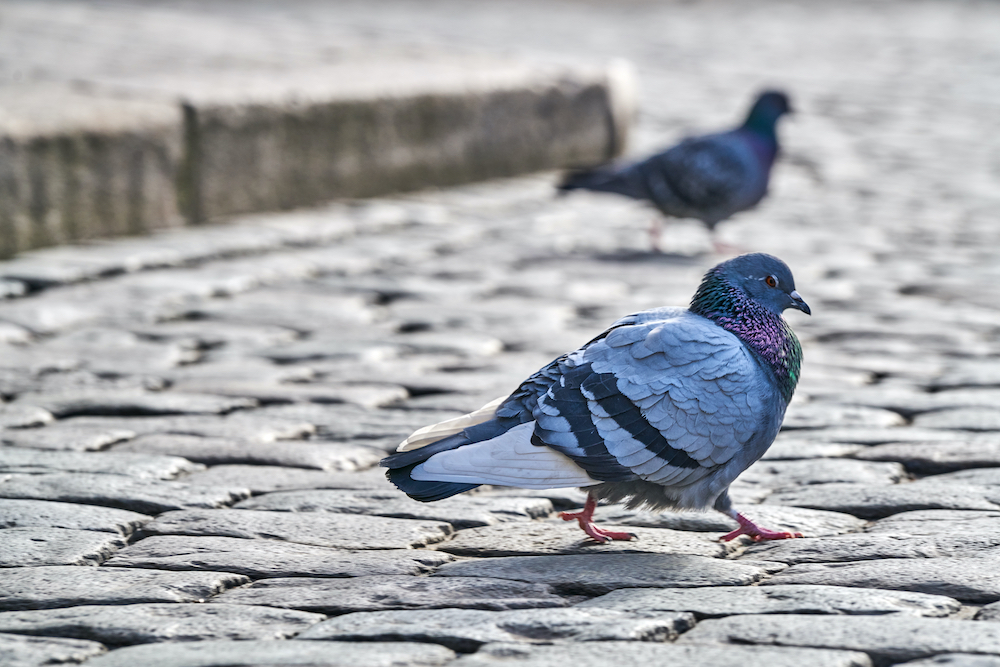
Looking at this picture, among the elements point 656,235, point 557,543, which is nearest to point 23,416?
point 557,543

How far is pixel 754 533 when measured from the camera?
2.96 metres

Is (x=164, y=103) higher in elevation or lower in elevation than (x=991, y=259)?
higher

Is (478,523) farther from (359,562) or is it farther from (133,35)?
(133,35)

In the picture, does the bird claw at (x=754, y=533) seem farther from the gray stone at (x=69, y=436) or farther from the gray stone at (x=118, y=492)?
the gray stone at (x=69, y=436)

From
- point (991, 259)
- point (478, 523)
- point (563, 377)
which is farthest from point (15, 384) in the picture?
point (991, 259)

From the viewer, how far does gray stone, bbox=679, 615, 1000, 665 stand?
2.23 metres

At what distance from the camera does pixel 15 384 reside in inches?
168

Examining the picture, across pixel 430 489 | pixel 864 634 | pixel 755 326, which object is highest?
pixel 755 326

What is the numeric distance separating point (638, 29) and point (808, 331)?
1443cm

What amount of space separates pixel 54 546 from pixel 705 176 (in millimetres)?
4468

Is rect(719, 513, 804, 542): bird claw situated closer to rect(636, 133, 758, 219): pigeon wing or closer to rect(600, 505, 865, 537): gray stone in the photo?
rect(600, 505, 865, 537): gray stone

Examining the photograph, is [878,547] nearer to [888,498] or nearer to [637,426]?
[888,498]

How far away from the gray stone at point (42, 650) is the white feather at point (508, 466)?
2.32 ft

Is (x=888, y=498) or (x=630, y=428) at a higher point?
(x=630, y=428)
